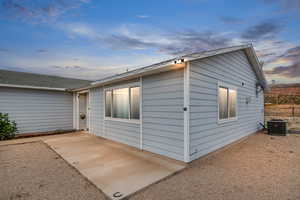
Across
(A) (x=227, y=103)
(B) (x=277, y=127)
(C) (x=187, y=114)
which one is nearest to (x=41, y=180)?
(C) (x=187, y=114)

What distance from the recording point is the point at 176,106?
12.2 ft

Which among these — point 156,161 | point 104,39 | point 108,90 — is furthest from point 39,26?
point 156,161

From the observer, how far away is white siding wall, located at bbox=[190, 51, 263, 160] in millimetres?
3716

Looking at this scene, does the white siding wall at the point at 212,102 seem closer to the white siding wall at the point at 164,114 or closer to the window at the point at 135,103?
the white siding wall at the point at 164,114

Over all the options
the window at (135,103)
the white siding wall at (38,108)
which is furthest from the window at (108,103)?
the white siding wall at (38,108)

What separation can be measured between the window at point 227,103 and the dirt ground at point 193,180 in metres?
1.44

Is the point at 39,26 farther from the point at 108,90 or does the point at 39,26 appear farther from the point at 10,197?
the point at 10,197

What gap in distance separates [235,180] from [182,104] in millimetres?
1863

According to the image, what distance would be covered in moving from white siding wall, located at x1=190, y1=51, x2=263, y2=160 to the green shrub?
8130 mm

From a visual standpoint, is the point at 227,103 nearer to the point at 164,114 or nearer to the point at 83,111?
the point at 164,114

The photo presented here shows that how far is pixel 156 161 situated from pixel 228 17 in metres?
7.81

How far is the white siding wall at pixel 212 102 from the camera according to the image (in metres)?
3.72

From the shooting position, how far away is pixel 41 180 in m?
2.81

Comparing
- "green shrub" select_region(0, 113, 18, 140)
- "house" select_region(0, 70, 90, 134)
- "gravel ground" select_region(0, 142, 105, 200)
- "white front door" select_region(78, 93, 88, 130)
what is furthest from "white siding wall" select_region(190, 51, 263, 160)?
"green shrub" select_region(0, 113, 18, 140)
